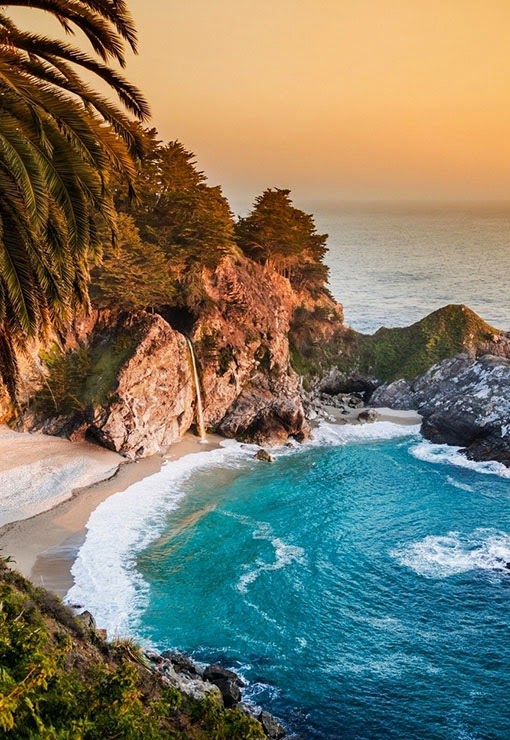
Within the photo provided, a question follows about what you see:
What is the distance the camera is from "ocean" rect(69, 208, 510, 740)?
2091 centimetres

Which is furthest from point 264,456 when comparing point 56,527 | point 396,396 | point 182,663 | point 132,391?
point 182,663

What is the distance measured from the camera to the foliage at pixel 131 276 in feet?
141

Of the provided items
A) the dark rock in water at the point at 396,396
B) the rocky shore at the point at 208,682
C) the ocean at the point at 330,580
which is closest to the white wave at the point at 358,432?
the ocean at the point at 330,580

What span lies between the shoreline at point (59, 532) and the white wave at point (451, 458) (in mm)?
19087

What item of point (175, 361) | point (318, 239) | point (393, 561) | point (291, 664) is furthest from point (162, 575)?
point (318, 239)

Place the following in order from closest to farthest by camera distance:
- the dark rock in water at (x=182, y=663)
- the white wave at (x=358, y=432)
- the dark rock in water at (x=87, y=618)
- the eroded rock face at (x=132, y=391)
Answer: the dark rock in water at (x=182, y=663), the dark rock in water at (x=87, y=618), the eroded rock face at (x=132, y=391), the white wave at (x=358, y=432)

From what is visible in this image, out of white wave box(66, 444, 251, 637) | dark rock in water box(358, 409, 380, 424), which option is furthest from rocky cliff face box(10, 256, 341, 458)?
dark rock in water box(358, 409, 380, 424)

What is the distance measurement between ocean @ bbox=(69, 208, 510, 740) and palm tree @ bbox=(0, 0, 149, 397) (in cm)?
1390

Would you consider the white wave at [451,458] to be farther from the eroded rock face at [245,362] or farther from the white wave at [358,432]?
the eroded rock face at [245,362]

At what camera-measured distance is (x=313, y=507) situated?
36312 mm

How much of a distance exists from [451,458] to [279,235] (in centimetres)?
2663

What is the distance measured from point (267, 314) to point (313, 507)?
2245 centimetres

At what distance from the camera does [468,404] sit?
48.6 metres

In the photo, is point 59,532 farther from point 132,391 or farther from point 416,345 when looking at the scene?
point 416,345
